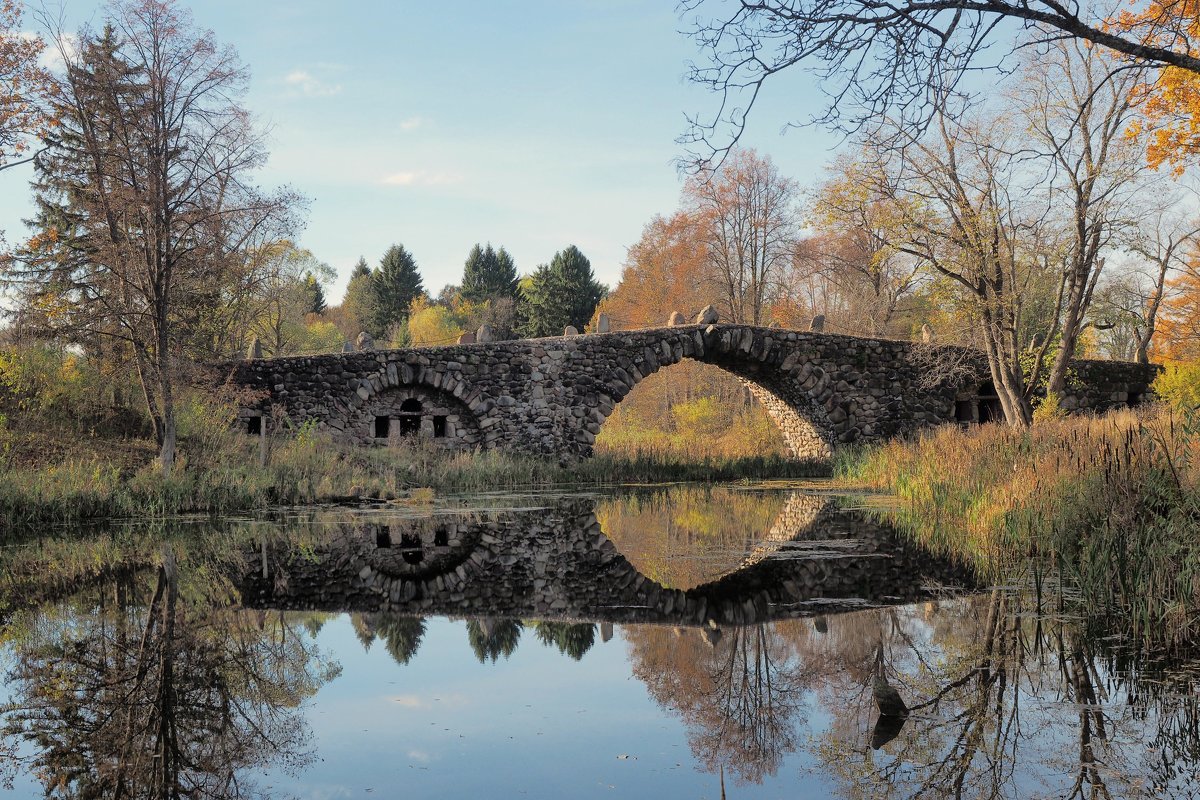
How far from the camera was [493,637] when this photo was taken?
202 inches

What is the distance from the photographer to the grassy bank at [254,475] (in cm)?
1060

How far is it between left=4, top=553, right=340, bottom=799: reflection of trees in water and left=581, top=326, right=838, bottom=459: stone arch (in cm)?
1402

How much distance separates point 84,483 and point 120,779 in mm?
9185

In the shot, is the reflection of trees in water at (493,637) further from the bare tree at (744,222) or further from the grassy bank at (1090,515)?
the bare tree at (744,222)

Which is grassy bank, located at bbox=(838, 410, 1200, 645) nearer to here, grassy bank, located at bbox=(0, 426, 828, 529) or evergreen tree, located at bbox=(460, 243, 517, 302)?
grassy bank, located at bbox=(0, 426, 828, 529)

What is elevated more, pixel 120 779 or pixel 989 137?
pixel 989 137

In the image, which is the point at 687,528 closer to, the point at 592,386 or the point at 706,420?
the point at 592,386

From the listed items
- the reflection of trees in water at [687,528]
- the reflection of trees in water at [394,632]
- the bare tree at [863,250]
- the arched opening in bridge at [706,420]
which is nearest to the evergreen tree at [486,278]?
the arched opening in bridge at [706,420]

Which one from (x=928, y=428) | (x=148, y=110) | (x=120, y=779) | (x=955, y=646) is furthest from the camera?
(x=928, y=428)

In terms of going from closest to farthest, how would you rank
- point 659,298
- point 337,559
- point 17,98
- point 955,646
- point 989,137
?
point 955,646 < point 337,559 < point 17,98 < point 989,137 < point 659,298

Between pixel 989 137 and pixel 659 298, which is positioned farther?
pixel 659 298

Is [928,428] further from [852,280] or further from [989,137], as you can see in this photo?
[852,280]

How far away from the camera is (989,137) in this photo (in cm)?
1736

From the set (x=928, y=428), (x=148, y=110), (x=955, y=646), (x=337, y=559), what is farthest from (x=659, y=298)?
(x=955, y=646)
